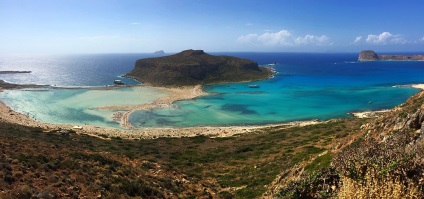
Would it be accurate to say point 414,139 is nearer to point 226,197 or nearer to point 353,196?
point 353,196

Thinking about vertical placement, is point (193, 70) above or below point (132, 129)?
above

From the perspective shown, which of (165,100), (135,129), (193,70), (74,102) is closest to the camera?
(135,129)

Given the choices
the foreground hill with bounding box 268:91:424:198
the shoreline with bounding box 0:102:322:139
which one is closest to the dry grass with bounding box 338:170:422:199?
the foreground hill with bounding box 268:91:424:198

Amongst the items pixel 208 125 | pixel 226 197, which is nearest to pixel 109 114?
pixel 208 125

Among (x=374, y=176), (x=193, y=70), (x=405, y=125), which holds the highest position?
(x=405, y=125)

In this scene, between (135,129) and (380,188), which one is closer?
(380,188)

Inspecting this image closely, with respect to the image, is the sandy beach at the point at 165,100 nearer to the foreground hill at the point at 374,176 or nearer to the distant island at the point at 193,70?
the distant island at the point at 193,70

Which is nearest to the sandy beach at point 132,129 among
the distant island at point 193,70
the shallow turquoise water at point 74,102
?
the shallow turquoise water at point 74,102

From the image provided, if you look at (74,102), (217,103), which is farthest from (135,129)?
(74,102)

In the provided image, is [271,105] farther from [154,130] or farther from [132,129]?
[132,129]
